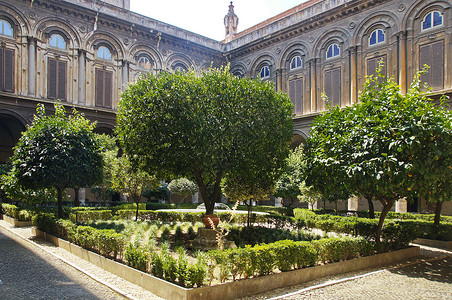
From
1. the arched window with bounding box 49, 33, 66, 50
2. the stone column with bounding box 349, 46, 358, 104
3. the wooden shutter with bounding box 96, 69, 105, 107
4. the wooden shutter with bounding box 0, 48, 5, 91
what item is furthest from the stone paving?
the arched window with bounding box 49, 33, 66, 50

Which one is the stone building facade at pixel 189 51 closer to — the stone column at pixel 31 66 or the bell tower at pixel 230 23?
the stone column at pixel 31 66

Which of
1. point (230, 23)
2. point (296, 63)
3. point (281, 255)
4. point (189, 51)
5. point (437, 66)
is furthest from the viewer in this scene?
point (230, 23)

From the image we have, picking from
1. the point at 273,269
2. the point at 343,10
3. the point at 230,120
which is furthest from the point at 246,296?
the point at 343,10

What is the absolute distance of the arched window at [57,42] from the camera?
94.1 ft

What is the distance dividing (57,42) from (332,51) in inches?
826

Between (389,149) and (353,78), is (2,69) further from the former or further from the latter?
(389,149)

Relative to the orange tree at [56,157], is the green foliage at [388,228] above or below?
below

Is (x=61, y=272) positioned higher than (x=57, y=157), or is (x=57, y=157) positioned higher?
(x=57, y=157)

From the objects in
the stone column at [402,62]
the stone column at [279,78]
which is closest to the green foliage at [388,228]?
the stone column at [402,62]

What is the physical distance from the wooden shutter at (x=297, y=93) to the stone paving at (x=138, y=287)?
2120cm

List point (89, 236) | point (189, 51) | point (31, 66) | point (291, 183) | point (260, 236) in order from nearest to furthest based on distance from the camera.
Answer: point (89, 236) < point (260, 236) < point (291, 183) < point (31, 66) < point (189, 51)

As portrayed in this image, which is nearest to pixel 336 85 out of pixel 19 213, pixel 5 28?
pixel 19 213

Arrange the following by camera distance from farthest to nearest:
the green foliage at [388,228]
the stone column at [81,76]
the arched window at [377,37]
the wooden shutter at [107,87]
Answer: the wooden shutter at [107,87] < the stone column at [81,76] < the arched window at [377,37] < the green foliage at [388,228]

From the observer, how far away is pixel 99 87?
31.1m
